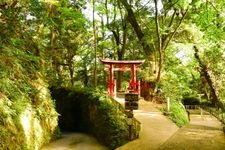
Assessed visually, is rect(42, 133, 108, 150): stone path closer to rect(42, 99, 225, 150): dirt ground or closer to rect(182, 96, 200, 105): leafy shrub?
rect(42, 99, 225, 150): dirt ground

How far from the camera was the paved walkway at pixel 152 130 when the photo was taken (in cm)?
1172

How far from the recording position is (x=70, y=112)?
816 inches

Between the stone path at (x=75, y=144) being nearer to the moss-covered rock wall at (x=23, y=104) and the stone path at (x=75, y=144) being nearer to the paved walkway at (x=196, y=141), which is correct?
the moss-covered rock wall at (x=23, y=104)

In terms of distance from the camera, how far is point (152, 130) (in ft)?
45.3

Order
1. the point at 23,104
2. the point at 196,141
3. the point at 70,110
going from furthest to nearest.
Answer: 1. the point at 70,110
2. the point at 23,104
3. the point at 196,141

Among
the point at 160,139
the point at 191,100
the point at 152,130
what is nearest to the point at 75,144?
the point at 152,130

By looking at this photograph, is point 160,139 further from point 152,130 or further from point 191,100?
point 191,100

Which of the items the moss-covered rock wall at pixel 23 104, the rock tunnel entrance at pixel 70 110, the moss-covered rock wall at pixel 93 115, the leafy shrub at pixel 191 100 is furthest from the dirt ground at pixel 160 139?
the leafy shrub at pixel 191 100

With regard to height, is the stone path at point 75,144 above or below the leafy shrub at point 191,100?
below

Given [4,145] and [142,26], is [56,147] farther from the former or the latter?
[142,26]

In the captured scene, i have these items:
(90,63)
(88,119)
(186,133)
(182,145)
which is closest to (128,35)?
(90,63)

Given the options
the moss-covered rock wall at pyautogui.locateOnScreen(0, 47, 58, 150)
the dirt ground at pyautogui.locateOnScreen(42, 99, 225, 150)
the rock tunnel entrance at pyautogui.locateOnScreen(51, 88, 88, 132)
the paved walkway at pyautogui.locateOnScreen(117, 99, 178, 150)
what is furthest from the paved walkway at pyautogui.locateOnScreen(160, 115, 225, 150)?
the rock tunnel entrance at pyautogui.locateOnScreen(51, 88, 88, 132)

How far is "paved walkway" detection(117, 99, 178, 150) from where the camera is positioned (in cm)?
1172

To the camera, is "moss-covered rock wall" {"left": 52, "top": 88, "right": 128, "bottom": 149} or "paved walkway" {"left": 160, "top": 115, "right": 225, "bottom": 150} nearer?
"paved walkway" {"left": 160, "top": 115, "right": 225, "bottom": 150}
